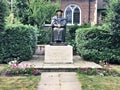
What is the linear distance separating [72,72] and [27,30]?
4.68 metres

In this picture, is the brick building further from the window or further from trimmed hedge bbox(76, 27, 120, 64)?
trimmed hedge bbox(76, 27, 120, 64)

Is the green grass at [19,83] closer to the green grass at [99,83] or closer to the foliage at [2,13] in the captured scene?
the green grass at [99,83]

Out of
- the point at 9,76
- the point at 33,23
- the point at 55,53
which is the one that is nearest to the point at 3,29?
the point at 55,53

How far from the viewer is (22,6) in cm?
2780

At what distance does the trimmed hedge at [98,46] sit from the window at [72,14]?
15.7 metres

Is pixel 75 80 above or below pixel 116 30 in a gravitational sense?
below

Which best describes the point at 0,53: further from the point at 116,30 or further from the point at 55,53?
the point at 116,30

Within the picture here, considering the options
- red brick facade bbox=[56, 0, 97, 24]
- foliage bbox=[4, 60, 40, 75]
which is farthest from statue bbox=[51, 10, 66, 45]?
red brick facade bbox=[56, 0, 97, 24]

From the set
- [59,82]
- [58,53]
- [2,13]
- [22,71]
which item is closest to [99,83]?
[59,82]

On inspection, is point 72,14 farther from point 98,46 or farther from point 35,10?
point 98,46

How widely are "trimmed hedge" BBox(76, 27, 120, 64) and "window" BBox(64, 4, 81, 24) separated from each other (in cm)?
1565

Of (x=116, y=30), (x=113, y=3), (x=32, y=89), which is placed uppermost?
(x=113, y=3)

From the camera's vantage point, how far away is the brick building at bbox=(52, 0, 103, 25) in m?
31.1

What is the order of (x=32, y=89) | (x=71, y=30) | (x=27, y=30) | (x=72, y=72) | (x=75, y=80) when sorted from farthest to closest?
1. (x=71, y=30)
2. (x=27, y=30)
3. (x=72, y=72)
4. (x=75, y=80)
5. (x=32, y=89)
